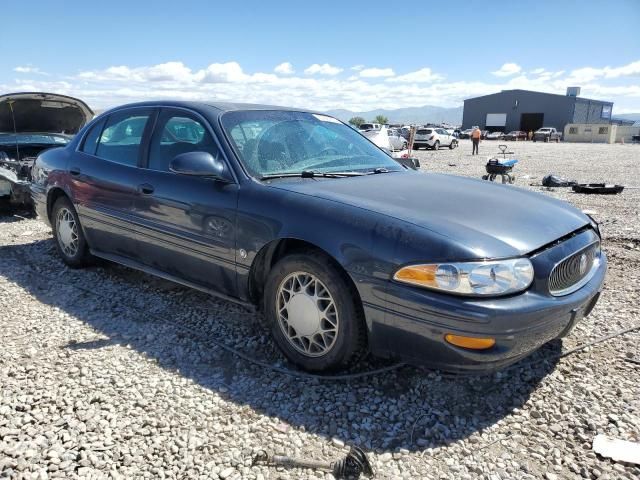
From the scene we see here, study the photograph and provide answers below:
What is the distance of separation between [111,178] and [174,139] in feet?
2.50

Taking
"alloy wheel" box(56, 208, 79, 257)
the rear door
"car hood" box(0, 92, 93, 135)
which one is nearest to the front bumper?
the rear door

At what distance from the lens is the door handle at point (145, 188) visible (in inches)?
146

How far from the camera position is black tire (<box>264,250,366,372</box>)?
270cm

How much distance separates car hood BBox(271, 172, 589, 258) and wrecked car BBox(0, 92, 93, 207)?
5428mm

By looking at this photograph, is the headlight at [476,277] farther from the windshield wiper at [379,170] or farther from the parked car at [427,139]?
the parked car at [427,139]

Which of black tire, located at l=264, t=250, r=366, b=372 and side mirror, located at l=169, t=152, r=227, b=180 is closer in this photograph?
black tire, located at l=264, t=250, r=366, b=372

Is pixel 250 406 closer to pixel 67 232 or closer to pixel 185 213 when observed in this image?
pixel 185 213

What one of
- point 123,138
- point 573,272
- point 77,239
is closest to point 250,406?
point 573,272

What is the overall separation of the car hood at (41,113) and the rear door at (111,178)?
3420mm

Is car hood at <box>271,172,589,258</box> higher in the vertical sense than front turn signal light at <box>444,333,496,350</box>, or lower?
higher

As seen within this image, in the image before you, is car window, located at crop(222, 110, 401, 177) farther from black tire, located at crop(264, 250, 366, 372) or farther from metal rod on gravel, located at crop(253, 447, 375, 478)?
metal rod on gravel, located at crop(253, 447, 375, 478)

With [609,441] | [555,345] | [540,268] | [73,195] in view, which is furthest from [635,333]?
[73,195]

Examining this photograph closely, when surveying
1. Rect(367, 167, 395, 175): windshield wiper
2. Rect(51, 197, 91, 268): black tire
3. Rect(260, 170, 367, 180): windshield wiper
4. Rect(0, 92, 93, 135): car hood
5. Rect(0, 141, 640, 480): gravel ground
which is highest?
Rect(0, 92, 93, 135): car hood

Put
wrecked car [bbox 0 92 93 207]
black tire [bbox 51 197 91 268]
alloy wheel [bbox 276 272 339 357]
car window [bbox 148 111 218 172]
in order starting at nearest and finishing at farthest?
alloy wheel [bbox 276 272 339 357], car window [bbox 148 111 218 172], black tire [bbox 51 197 91 268], wrecked car [bbox 0 92 93 207]
